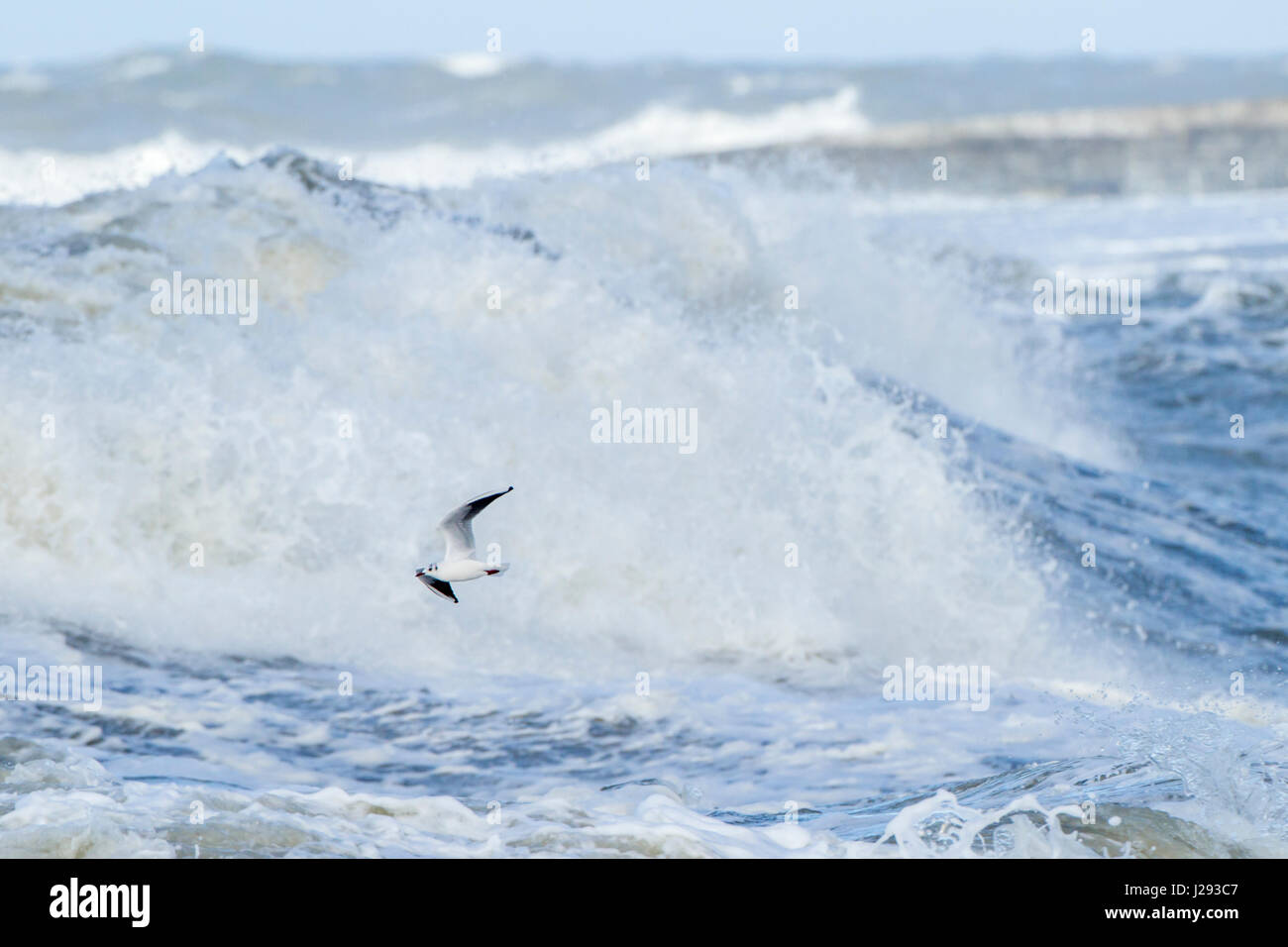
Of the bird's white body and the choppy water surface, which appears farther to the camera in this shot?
the choppy water surface

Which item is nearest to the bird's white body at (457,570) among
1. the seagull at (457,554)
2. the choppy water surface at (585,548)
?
the seagull at (457,554)

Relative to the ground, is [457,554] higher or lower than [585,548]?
higher

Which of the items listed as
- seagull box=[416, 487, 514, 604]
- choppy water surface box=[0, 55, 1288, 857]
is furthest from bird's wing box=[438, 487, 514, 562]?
choppy water surface box=[0, 55, 1288, 857]

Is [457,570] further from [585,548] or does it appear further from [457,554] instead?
[585,548]

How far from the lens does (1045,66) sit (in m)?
64.0

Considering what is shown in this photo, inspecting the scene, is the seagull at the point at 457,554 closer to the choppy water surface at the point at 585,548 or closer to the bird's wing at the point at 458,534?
the bird's wing at the point at 458,534

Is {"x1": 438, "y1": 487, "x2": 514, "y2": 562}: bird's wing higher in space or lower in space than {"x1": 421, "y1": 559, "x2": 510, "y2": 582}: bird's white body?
higher

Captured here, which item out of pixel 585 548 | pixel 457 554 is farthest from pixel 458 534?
pixel 585 548

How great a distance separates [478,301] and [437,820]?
5.23 m

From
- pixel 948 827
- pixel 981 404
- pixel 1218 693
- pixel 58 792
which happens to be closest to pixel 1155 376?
pixel 981 404

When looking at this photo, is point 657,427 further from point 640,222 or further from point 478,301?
point 640,222

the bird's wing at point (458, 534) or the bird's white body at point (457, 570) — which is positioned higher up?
the bird's wing at point (458, 534)

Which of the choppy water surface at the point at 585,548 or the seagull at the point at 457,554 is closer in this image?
the seagull at the point at 457,554

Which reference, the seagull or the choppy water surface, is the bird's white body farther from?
the choppy water surface
